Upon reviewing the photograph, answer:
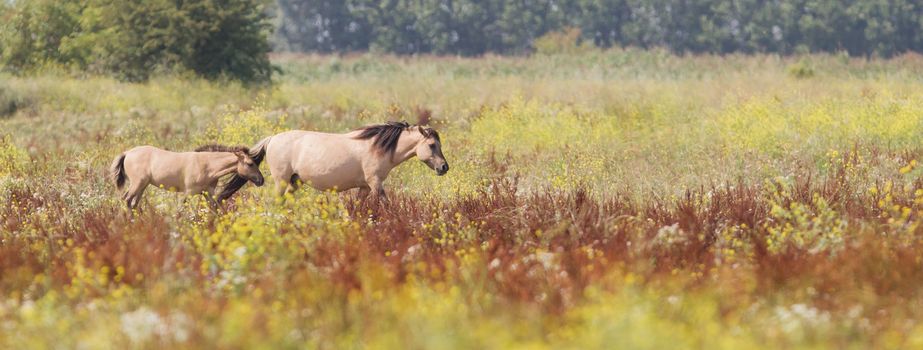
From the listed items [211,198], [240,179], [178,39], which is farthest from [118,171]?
[178,39]

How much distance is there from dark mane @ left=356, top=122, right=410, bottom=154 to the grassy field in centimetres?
→ 61

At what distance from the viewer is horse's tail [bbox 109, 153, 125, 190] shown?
500 inches

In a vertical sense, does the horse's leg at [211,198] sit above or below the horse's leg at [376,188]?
below

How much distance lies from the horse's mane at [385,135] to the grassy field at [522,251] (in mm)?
606

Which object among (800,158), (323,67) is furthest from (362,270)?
(323,67)

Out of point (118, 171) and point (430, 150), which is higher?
point (430, 150)

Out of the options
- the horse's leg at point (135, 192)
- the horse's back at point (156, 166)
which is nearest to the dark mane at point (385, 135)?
the horse's back at point (156, 166)

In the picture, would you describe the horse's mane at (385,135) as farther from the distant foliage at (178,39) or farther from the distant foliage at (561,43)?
the distant foliage at (561,43)

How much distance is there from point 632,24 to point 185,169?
66.0 metres

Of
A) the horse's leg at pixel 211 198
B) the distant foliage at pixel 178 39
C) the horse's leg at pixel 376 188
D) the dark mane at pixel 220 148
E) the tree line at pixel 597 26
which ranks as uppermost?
the horse's leg at pixel 376 188

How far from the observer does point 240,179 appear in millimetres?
11875

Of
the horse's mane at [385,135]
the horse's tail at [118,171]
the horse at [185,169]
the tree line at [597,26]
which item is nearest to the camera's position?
the horse's mane at [385,135]

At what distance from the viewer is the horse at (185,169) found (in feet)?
38.7

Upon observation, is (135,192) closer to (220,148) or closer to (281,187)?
(220,148)
